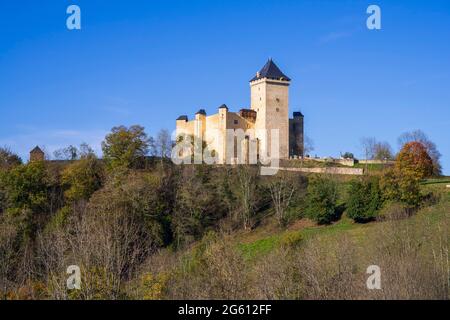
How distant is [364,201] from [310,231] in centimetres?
376

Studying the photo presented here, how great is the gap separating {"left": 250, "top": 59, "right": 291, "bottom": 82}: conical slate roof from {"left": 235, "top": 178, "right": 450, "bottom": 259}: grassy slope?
870 inches

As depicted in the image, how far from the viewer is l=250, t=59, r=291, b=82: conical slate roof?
201 feet

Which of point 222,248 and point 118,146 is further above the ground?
point 118,146

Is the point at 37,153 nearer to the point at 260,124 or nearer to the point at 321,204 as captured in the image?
the point at 260,124

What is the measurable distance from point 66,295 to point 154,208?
21169 millimetres

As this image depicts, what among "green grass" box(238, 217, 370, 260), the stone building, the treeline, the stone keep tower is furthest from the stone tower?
the stone building

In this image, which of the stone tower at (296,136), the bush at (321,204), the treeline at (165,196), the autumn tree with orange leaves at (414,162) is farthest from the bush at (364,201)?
the stone tower at (296,136)

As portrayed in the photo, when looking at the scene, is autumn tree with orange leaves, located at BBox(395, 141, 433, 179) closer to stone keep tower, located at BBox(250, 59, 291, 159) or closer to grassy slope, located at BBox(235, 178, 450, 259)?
grassy slope, located at BBox(235, 178, 450, 259)

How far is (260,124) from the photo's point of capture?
197ft

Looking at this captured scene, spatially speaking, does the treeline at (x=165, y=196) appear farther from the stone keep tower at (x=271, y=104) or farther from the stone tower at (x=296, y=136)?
the stone tower at (x=296, y=136)

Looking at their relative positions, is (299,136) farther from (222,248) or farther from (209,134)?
(222,248)

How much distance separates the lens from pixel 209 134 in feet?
201

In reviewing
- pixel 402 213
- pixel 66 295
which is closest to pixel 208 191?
pixel 402 213

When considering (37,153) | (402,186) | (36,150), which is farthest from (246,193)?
(36,150)
